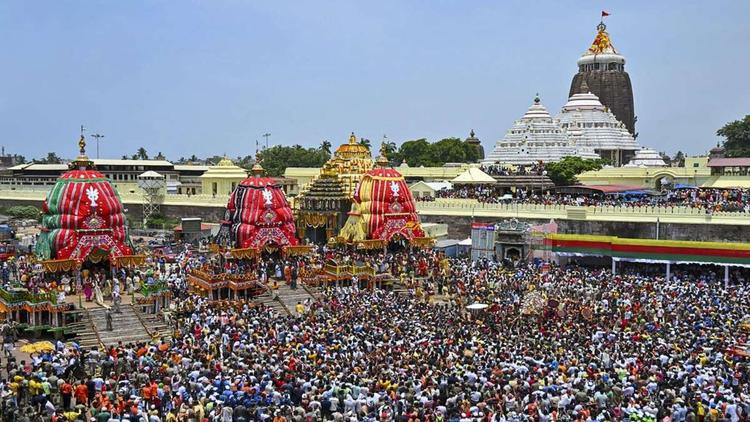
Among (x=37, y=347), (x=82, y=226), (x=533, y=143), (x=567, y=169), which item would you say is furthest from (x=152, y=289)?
(x=533, y=143)

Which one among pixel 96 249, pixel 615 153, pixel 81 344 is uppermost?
pixel 615 153

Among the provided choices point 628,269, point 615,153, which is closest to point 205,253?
point 628,269

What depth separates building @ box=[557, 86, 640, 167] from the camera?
71.8 m

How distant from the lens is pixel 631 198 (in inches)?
1939

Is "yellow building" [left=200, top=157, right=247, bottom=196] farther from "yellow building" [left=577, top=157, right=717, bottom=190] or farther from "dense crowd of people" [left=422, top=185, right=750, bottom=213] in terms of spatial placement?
"yellow building" [left=577, top=157, right=717, bottom=190]

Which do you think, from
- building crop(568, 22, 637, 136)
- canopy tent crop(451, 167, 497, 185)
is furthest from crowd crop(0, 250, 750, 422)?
building crop(568, 22, 637, 136)

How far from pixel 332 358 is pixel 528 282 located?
1304 centimetres

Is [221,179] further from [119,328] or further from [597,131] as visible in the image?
[119,328]

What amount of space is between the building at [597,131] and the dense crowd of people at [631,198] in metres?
19.5

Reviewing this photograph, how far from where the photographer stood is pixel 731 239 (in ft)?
124

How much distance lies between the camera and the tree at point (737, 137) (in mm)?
75500

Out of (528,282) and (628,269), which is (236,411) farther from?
(628,269)

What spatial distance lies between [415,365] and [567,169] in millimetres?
40031

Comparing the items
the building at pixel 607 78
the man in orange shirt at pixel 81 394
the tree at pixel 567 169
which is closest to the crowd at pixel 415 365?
the man in orange shirt at pixel 81 394
